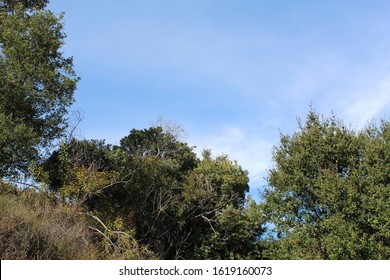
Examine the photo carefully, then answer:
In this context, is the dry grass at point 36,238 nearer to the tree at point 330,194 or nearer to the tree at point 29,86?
the tree at point 29,86

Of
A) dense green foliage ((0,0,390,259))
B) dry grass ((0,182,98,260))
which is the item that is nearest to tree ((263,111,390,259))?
dense green foliage ((0,0,390,259))

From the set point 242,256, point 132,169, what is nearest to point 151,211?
point 132,169

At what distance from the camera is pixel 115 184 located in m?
17.9

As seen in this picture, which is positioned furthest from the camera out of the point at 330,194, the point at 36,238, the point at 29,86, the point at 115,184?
the point at 115,184

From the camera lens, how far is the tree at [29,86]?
12.9 m

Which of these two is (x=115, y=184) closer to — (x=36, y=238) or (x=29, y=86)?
(x=29, y=86)

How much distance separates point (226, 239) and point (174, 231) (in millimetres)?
3183

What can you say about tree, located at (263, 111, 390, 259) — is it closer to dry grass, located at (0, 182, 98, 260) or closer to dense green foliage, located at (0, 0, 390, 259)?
dense green foliage, located at (0, 0, 390, 259)

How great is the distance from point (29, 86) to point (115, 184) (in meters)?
6.33

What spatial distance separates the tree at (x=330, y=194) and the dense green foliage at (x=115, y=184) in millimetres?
42

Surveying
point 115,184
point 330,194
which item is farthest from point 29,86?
point 330,194

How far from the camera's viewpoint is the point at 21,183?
1394 centimetres

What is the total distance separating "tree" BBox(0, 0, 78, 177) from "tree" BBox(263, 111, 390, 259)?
976 centimetres
